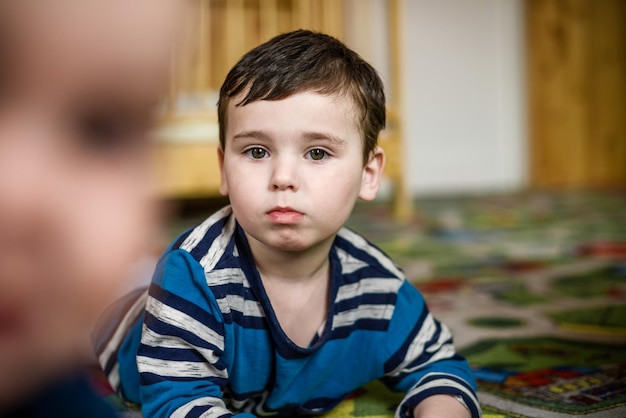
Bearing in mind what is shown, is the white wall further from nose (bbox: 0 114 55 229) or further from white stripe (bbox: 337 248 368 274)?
nose (bbox: 0 114 55 229)

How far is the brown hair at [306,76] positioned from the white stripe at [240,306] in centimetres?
14

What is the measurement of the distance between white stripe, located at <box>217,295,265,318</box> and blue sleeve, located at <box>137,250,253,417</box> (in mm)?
10

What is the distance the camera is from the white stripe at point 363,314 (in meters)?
0.63

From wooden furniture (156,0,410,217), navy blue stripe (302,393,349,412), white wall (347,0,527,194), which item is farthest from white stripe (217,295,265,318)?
white wall (347,0,527,194)

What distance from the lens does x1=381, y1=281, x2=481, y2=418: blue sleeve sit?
2.07 ft

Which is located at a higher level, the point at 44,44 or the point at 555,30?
the point at 555,30

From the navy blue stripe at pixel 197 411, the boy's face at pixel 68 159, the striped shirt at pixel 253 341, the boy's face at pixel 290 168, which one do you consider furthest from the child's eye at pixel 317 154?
the boy's face at pixel 68 159

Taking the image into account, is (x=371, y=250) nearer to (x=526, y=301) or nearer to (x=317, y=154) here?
(x=317, y=154)

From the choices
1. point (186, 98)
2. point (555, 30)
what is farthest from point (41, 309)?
point (555, 30)

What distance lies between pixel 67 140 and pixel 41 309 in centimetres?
5

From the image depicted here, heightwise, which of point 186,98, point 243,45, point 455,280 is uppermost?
point 243,45

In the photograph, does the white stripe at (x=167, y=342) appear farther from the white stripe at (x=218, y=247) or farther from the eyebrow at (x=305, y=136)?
the eyebrow at (x=305, y=136)

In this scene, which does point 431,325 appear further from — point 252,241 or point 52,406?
point 52,406

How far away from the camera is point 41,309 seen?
0.20 m
